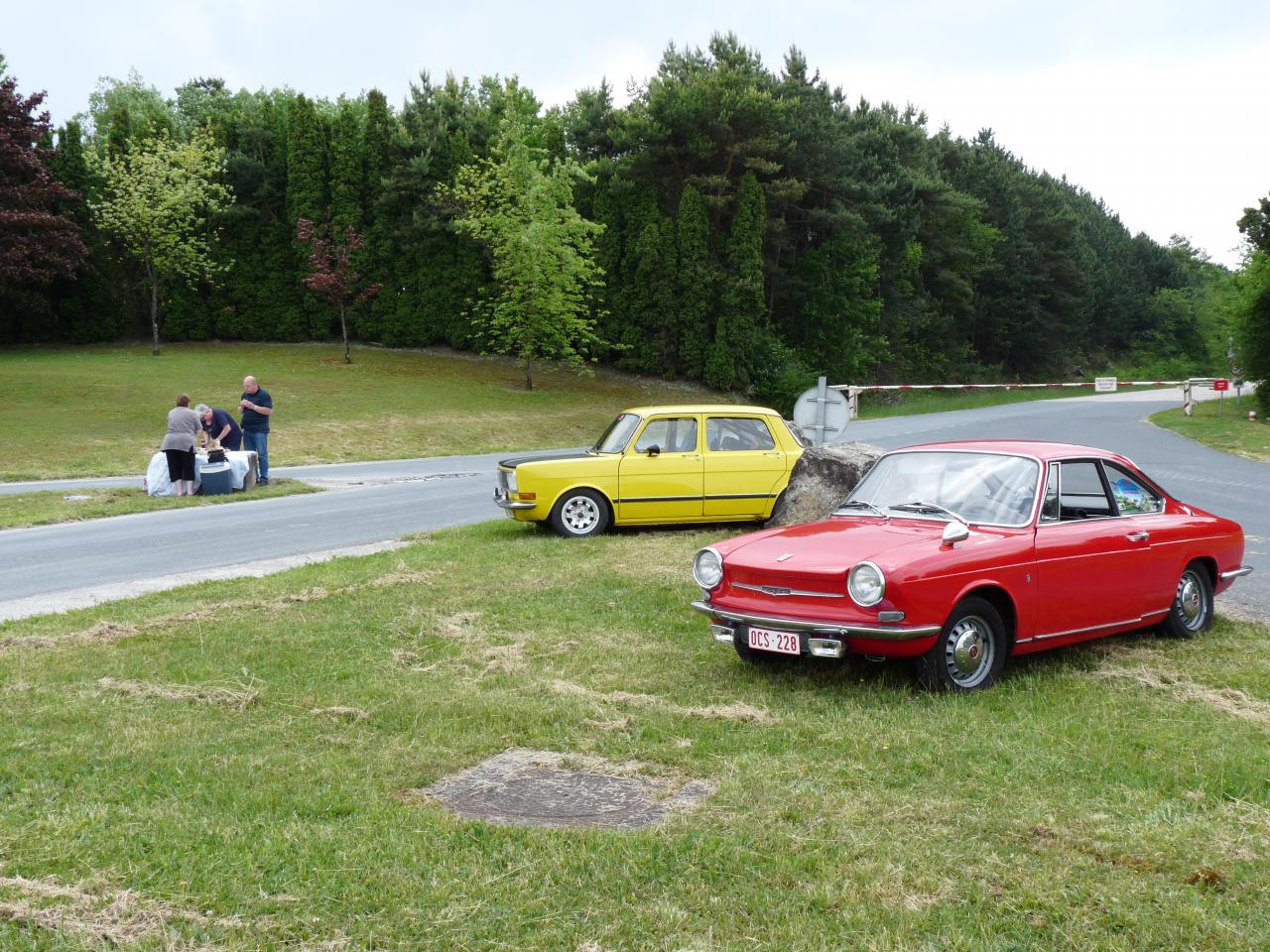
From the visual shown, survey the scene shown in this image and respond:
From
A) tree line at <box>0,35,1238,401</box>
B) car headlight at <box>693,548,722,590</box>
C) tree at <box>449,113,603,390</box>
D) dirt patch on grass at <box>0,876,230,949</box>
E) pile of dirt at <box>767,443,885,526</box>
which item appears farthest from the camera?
tree line at <box>0,35,1238,401</box>

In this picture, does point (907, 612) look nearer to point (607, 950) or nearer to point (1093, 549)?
point (1093, 549)

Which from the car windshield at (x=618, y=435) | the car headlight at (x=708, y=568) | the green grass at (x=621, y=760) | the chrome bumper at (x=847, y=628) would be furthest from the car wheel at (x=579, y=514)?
the chrome bumper at (x=847, y=628)

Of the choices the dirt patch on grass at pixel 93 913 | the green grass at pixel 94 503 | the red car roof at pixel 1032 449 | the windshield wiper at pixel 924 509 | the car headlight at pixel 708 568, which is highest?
the red car roof at pixel 1032 449

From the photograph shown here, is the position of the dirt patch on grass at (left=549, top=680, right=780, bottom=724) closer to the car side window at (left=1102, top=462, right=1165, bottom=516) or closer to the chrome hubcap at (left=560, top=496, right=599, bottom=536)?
the car side window at (left=1102, top=462, right=1165, bottom=516)

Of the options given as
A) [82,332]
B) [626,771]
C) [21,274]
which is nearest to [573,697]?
[626,771]

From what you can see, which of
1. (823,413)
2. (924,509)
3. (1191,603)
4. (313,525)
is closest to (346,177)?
(313,525)

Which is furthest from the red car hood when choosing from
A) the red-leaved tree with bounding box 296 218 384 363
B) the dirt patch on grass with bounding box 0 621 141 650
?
the red-leaved tree with bounding box 296 218 384 363

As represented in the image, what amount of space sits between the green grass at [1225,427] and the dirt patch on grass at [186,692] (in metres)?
23.8

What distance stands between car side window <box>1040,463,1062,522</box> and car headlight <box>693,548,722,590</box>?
209 centimetres

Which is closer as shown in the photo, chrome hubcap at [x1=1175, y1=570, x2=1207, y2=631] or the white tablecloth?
chrome hubcap at [x1=1175, y1=570, x2=1207, y2=631]

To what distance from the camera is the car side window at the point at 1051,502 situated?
7.40 m

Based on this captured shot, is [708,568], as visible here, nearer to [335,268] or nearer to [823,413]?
[823,413]

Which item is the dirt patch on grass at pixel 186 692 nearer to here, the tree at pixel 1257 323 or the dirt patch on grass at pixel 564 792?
the dirt patch on grass at pixel 564 792

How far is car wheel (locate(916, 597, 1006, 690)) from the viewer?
6668mm
